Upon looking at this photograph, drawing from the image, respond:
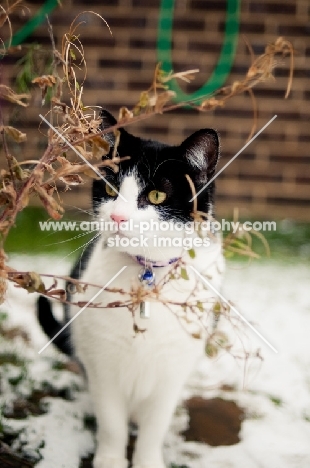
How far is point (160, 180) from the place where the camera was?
0.91m

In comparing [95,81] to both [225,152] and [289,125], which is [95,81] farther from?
[289,125]

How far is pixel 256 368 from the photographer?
1.24 metres

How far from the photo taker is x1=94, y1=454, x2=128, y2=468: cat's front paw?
954 millimetres

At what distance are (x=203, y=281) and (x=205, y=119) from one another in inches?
43.5

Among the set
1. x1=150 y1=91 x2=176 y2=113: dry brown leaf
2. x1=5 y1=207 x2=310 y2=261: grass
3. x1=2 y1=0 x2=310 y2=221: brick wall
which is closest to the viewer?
x1=150 y1=91 x2=176 y2=113: dry brown leaf

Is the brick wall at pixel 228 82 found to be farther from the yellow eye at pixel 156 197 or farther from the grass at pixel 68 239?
the yellow eye at pixel 156 197

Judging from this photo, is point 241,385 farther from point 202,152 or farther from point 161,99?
point 161,99

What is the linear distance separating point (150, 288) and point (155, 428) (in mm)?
288

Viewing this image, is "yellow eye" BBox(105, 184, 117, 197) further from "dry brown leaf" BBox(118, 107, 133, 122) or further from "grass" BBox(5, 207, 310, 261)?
"dry brown leaf" BBox(118, 107, 133, 122)

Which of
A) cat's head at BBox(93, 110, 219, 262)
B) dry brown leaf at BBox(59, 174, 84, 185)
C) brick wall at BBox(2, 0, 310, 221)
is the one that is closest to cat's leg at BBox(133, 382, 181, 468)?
cat's head at BBox(93, 110, 219, 262)

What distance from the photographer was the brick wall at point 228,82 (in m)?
1.72

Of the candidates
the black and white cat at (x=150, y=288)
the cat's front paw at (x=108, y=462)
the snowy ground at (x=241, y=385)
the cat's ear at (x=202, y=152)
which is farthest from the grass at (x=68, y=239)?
the cat's front paw at (x=108, y=462)

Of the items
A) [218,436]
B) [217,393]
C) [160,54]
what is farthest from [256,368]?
[160,54]

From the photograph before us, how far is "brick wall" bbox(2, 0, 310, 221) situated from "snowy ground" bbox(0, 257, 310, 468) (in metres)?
0.33
